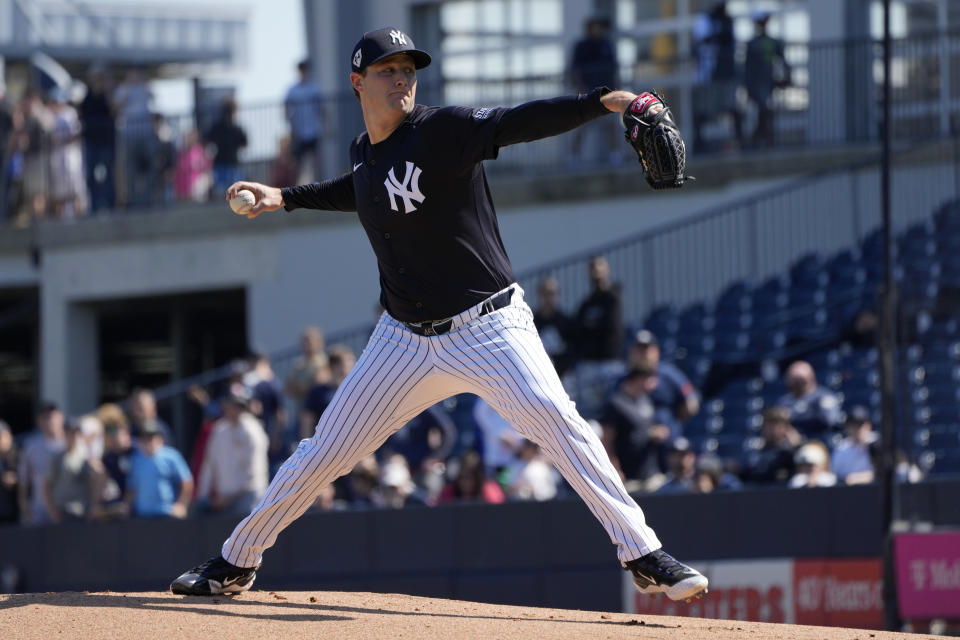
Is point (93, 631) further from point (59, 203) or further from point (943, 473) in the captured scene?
point (59, 203)

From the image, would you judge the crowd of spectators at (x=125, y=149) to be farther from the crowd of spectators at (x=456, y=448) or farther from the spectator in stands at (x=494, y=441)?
the spectator in stands at (x=494, y=441)

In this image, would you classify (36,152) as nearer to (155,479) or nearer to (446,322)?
(155,479)

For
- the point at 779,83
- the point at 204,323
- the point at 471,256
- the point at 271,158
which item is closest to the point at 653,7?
the point at 779,83

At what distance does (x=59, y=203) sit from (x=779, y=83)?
28.3 feet

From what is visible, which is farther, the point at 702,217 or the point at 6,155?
the point at 6,155

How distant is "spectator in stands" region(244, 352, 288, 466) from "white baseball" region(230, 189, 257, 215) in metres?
7.39

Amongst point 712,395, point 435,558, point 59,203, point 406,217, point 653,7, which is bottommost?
point 435,558

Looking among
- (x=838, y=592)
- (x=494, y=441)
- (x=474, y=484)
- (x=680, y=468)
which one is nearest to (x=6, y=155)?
A: (x=494, y=441)

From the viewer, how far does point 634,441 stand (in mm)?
11891

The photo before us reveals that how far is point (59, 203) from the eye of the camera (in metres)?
20.2

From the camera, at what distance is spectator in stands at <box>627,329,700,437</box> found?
12.4 meters

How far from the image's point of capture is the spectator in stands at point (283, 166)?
18.7 metres

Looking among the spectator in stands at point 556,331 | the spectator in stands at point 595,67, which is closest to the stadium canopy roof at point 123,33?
the spectator in stands at point 595,67

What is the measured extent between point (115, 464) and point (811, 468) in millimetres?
5571
